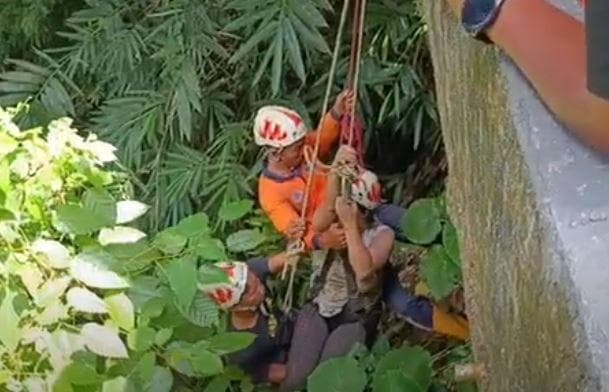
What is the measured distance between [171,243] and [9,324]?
305mm

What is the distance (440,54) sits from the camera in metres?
1.73

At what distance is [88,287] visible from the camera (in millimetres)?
2150

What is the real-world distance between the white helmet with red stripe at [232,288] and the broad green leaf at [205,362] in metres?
0.11

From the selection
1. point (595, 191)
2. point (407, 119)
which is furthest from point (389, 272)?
point (595, 191)

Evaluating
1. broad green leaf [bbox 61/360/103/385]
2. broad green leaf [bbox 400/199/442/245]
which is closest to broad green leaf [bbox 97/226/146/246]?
broad green leaf [bbox 61/360/103/385]

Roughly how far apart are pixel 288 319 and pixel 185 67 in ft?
2.16

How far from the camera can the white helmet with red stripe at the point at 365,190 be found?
7.51ft

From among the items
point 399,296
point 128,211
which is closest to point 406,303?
point 399,296

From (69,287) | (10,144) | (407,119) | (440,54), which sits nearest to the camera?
(440,54)

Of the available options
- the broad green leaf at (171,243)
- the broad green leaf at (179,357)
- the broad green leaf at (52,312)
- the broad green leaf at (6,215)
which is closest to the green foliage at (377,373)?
the broad green leaf at (179,357)

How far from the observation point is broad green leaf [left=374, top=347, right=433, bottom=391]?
2.17 metres

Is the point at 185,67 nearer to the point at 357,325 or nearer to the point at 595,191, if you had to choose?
the point at 357,325

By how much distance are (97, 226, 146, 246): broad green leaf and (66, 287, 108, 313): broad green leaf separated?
0.40 feet

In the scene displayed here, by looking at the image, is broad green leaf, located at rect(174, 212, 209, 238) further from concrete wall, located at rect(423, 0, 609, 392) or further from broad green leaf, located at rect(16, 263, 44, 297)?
concrete wall, located at rect(423, 0, 609, 392)
